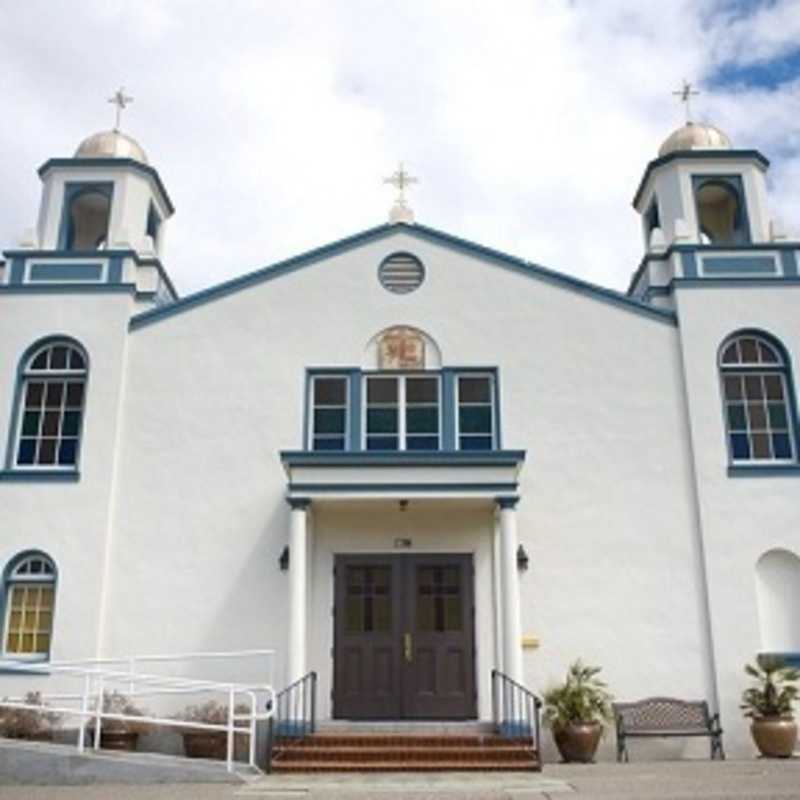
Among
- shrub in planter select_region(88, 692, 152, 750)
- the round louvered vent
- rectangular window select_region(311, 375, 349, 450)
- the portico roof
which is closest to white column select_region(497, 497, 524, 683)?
the portico roof

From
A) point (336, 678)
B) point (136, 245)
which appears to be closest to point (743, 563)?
point (336, 678)

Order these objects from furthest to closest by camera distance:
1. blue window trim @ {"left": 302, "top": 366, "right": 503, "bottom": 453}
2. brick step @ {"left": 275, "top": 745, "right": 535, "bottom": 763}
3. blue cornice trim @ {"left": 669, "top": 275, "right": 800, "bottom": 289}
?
blue cornice trim @ {"left": 669, "top": 275, "right": 800, "bottom": 289} → blue window trim @ {"left": 302, "top": 366, "right": 503, "bottom": 453} → brick step @ {"left": 275, "top": 745, "right": 535, "bottom": 763}

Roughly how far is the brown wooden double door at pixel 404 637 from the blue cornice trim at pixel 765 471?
4.73 m

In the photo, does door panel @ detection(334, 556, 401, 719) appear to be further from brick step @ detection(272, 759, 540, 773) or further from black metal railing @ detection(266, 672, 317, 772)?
brick step @ detection(272, 759, 540, 773)

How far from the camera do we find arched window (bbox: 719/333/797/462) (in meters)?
15.6

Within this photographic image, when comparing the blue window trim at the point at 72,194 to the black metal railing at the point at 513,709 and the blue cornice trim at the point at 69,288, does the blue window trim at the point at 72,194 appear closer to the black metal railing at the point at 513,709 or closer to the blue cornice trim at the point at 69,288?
the blue cornice trim at the point at 69,288

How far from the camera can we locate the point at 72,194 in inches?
701

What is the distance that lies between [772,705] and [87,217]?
15866mm

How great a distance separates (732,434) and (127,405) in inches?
413

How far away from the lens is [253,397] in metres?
15.9

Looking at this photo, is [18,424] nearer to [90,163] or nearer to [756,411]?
[90,163]

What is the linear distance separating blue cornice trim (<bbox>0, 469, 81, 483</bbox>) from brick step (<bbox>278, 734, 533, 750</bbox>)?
5.78 metres

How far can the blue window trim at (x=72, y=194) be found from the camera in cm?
1755

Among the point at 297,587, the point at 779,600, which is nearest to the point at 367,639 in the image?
the point at 297,587
